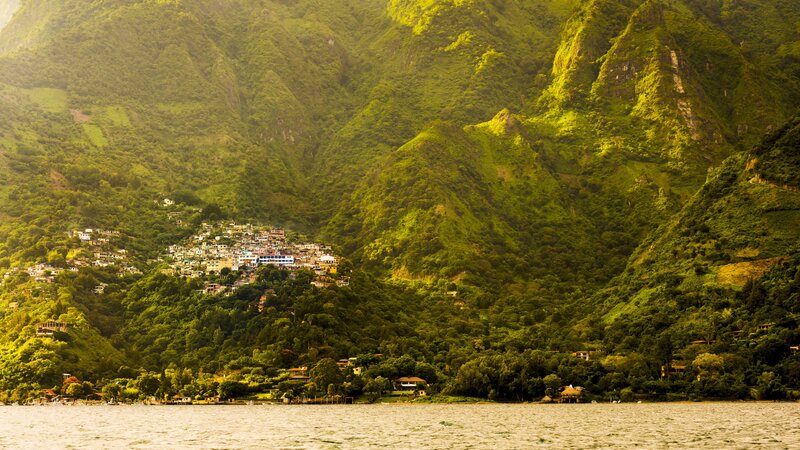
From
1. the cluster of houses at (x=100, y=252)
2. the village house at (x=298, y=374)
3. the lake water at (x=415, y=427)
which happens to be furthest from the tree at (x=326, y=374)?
the cluster of houses at (x=100, y=252)

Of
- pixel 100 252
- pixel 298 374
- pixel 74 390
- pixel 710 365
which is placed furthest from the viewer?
pixel 100 252

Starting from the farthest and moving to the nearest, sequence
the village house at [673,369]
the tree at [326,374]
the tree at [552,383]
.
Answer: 1. the tree at [326,374]
2. the village house at [673,369]
3. the tree at [552,383]

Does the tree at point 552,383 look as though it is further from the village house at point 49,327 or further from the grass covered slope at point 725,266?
the village house at point 49,327

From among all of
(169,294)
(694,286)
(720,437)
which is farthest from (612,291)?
(720,437)

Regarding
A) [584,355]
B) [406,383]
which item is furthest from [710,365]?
[406,383]

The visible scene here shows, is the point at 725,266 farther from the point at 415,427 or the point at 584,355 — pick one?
the point at 415,427

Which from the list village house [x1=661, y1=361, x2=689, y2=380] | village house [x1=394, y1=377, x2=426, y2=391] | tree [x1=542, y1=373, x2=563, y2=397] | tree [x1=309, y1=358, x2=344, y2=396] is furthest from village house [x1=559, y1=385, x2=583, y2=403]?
tree [x1=309, y1=358, x2=344, y2=396]

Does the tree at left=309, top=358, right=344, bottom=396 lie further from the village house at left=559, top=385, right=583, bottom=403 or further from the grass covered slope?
the grass covered slope

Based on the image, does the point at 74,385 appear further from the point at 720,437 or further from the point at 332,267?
the point at 720,437
